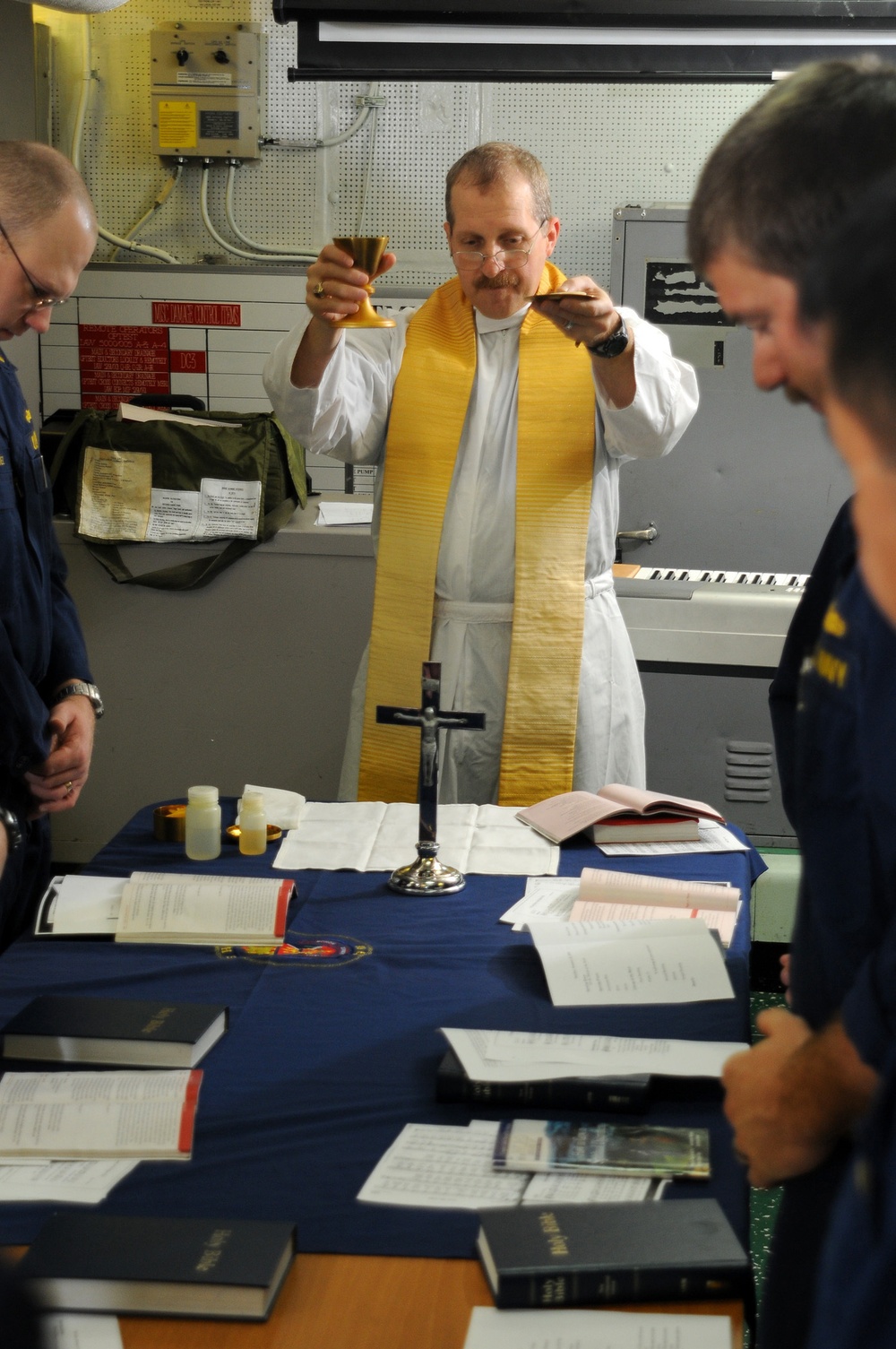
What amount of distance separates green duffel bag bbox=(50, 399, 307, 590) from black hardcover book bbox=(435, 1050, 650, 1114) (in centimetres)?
256

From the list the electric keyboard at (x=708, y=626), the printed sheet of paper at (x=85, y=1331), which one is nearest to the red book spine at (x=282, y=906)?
the printed sheet of paper at (x=85, y=1331)

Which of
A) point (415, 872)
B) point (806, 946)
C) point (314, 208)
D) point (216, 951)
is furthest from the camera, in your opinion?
point (314, 208)

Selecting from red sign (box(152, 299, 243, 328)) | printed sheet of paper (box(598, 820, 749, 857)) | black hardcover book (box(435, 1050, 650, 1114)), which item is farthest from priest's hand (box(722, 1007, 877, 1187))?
red sign (box(152, 299, 243, 328))

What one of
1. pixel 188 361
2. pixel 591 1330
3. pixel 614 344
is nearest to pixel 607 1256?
pixel 591 1330

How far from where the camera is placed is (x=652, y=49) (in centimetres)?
269

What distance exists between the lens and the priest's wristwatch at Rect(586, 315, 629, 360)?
236cm

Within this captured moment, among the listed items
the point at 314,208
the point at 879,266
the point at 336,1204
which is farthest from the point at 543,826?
the point at 314,208

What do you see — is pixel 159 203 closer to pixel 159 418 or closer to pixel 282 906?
pixel 159 418

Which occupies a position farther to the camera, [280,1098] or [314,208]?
[314,208]

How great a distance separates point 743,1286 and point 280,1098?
19.8 inches

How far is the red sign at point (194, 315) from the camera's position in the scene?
176 inches

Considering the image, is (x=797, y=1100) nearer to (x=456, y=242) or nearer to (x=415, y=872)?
(x=415, y=872)

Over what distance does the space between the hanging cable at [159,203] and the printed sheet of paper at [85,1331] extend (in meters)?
4.23

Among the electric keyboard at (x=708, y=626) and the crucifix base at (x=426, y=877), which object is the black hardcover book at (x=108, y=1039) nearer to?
the crucifix base at (x=426, y=877)
